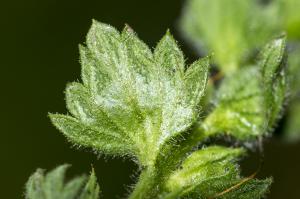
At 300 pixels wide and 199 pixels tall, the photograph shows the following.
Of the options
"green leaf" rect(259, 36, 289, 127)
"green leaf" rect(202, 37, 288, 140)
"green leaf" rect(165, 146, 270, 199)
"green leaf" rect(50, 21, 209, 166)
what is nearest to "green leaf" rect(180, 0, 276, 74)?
"green leaf" rect(202, 37, 288, 140)

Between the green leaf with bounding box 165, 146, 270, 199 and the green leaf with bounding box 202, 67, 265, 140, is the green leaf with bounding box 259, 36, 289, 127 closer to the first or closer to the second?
the green leaf with bounding box 202, 67, 265, 140

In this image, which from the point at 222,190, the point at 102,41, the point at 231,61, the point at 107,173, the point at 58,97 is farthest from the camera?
the point at 58,97

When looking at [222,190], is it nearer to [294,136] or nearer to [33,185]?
[33,185]

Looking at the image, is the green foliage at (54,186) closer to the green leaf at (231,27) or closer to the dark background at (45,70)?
the green leaf at (231,27)

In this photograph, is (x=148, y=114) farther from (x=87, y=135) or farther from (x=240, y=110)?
(x=240, y=110)

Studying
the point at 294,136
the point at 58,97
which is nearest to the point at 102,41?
the point at 294,136

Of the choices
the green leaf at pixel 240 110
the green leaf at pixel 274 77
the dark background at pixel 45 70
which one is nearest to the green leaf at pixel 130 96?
the green leaf at pixel 274 77
